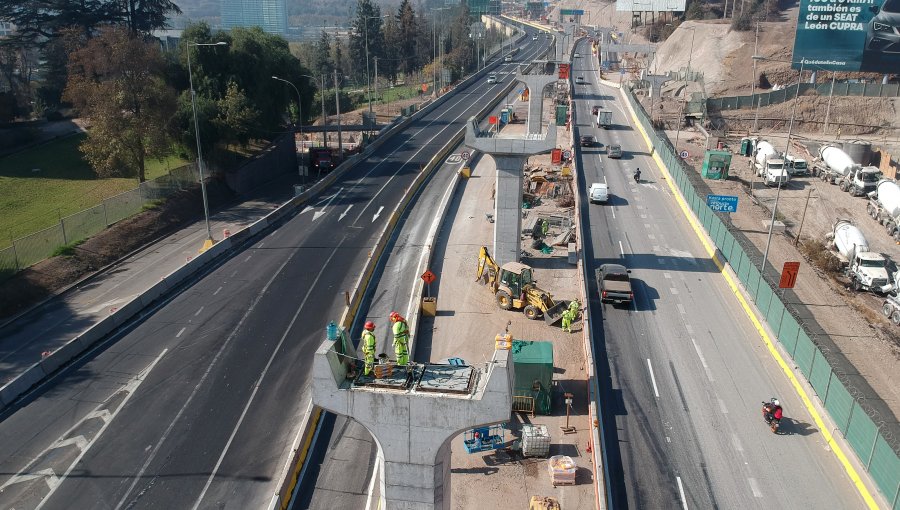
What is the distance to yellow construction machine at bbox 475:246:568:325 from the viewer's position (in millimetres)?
33531

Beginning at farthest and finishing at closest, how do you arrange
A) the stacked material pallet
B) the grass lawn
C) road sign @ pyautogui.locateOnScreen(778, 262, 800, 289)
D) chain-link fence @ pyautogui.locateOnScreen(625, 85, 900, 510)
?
the grass lawn < road sign @ pyautogui.locateOnScreen(778, 262, 800, 289) < the stacked material pallet < chain-link fence @ pyautogui.locateOnScreen(625, 85, 900, 510)

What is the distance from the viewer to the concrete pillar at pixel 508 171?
3706 centimetres

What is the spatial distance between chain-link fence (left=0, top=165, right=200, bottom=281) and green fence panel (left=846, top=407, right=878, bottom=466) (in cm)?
4132

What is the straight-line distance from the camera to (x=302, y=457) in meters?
22.7

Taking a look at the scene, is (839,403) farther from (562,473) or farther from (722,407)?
(562,473)

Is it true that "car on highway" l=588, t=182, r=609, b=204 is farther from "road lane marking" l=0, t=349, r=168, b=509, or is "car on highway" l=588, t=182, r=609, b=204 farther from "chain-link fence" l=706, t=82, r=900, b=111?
"chain-link fence" l=706, t=82, r=900, b=111

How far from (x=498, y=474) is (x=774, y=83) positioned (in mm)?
91232

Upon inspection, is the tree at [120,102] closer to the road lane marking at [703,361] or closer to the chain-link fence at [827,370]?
the chain-link fence at [827,370]

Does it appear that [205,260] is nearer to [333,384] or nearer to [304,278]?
[304,278]

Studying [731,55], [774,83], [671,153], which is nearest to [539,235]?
→ [671,153]

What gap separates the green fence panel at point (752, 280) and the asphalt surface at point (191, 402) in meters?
20.6

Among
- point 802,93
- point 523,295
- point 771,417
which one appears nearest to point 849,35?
point 802,93

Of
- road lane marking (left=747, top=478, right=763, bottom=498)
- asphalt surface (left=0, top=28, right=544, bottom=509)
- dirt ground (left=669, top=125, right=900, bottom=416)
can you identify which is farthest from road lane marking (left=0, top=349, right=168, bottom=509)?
dirt ground (left=669, top=125, right=900, bottom=416)

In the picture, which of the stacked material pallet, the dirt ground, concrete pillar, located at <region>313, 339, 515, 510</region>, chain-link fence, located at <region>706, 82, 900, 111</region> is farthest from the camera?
chain-link fence, located at <region>706, 82, 900, 111</region>
